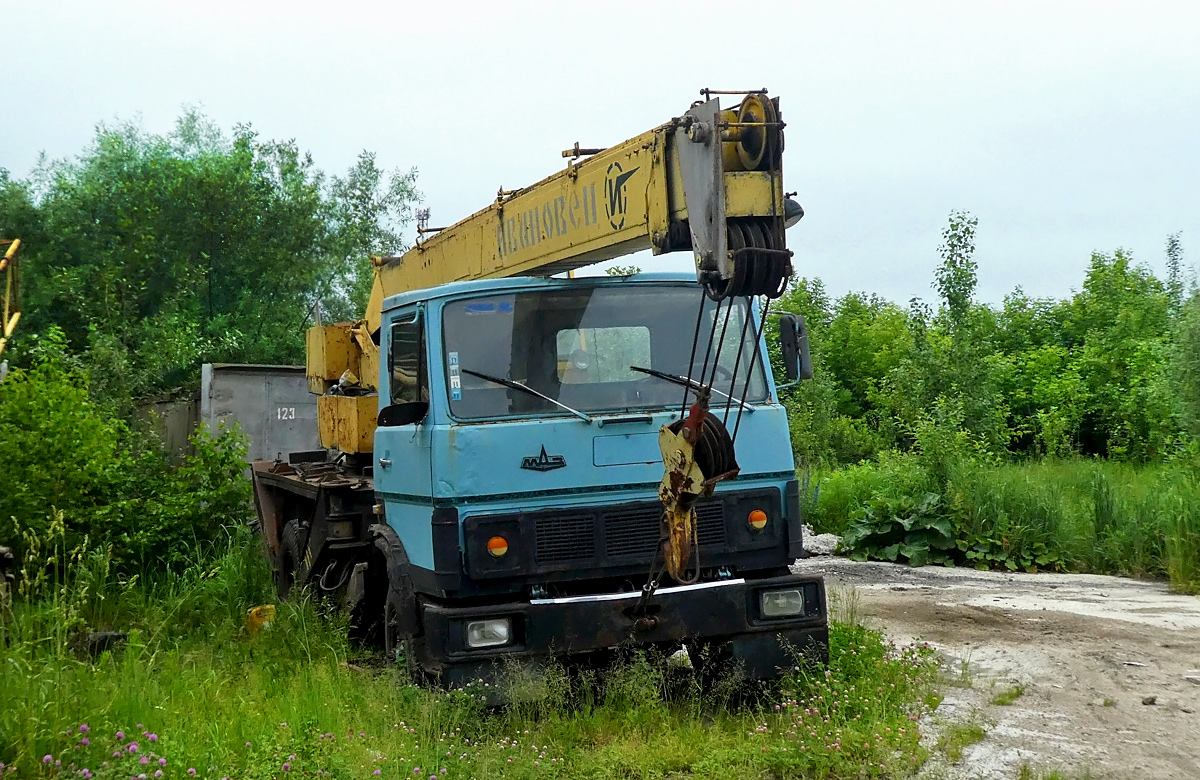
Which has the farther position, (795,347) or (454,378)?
(795,347)

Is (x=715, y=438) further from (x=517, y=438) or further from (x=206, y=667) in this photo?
(x=206, y=667)

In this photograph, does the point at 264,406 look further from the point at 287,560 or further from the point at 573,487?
the point at 573,487

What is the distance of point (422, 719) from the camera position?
18.7ft

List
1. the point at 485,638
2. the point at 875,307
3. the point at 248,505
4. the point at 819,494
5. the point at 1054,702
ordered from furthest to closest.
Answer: the point at 875,307 < the point at 819,494 < the point at 248,505 < the point at 1054,702 < the point at 485,638

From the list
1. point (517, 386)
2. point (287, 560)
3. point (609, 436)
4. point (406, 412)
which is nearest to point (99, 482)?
point (287, 560)

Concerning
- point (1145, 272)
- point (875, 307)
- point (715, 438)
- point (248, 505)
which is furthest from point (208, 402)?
point (875, 307)

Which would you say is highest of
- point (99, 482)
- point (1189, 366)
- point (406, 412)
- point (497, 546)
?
point (1189, 366)

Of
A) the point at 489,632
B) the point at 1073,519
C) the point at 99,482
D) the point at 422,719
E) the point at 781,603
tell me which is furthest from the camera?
the point at 1073,519

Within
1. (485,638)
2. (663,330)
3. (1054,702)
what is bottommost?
(1054,702)

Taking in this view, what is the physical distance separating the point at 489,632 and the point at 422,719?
20.5 inches

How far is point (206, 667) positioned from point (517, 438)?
271 centimetres

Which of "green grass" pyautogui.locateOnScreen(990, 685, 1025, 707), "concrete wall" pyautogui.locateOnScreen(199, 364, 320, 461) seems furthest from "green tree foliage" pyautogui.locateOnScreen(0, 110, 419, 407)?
"green grass" pyautogui.locateOnScreen(990, 685, 1025, 707)

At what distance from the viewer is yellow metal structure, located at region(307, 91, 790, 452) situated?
5445 mm

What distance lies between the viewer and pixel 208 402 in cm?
1514
